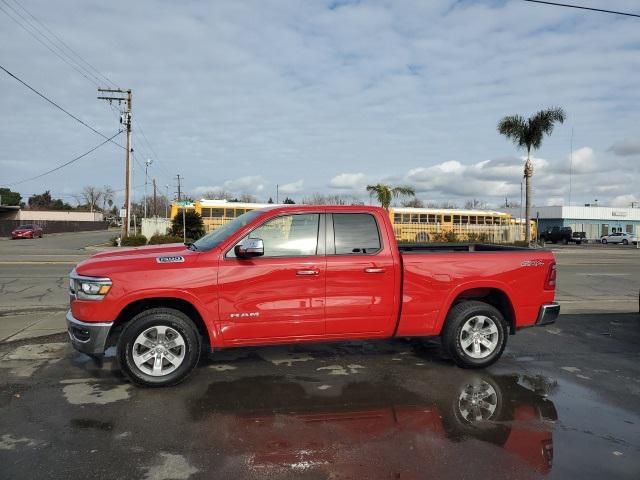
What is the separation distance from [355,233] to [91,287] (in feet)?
9.08

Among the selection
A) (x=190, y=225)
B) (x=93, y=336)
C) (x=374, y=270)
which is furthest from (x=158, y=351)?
(x=190, y=225)

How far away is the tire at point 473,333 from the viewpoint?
5.80 metres

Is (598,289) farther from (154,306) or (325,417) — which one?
(154,306)

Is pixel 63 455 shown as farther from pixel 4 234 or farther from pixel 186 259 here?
pixel 4 234

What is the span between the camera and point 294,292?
5.25 metres

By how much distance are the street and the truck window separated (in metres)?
1.40

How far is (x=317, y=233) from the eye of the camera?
18.1 feet

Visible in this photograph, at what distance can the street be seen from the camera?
357 centimetres

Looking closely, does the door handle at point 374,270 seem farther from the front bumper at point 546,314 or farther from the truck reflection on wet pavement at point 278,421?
the front bumper at point 546,314

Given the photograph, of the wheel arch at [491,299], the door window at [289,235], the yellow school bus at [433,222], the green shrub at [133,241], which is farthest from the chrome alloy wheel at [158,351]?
the yellow school bus at [433,222]

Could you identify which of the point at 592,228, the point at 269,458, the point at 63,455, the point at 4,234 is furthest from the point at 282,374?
the point at 592,228

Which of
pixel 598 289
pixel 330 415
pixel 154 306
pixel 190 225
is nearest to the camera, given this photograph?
pixel 330 415

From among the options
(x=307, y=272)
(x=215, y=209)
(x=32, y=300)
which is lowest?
(x=32, y=300)

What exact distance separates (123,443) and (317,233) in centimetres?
275
